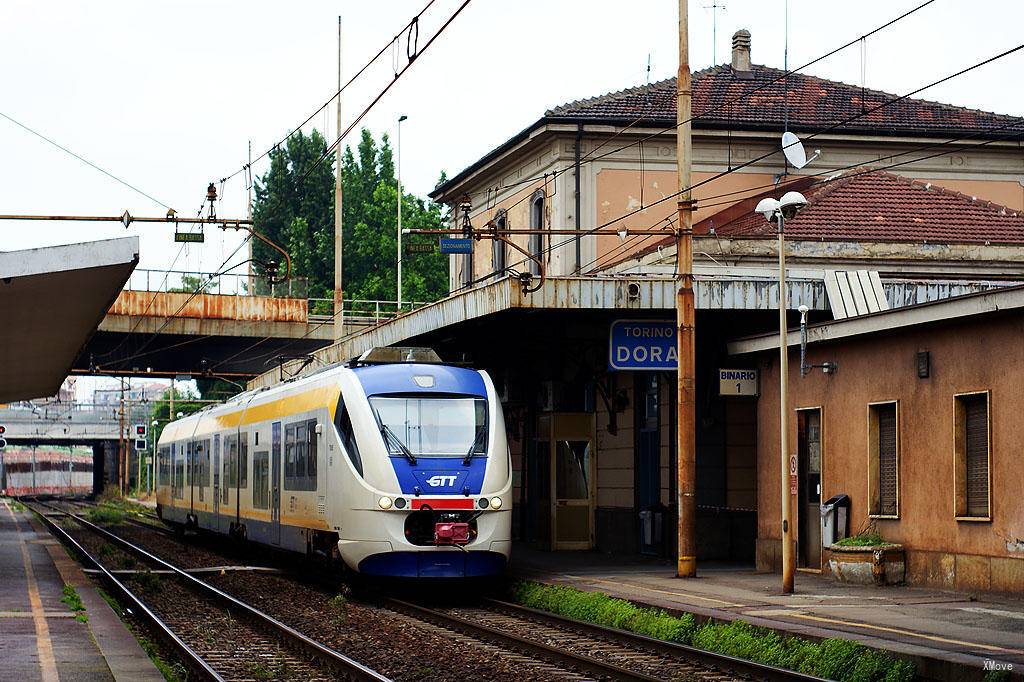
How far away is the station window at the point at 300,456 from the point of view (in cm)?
2041

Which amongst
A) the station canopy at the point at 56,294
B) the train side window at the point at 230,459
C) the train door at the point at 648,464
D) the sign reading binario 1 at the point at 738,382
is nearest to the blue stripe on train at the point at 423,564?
the station canopy at the point at 56,294

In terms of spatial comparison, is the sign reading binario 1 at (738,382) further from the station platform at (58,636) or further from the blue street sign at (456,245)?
the station platform at (58,636)

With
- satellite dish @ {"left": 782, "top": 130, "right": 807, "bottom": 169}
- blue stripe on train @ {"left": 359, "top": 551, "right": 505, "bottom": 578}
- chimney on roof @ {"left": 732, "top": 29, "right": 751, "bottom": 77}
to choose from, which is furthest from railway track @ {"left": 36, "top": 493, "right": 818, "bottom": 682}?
chimney on roof @ {"left": 732, "top": 29, "right": 751, "bottom": 77}

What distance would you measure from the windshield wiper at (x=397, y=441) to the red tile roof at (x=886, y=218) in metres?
11.4

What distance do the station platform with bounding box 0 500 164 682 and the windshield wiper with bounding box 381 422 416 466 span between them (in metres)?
3.87

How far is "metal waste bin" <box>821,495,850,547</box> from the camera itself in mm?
19031

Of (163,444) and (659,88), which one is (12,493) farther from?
(659,88)

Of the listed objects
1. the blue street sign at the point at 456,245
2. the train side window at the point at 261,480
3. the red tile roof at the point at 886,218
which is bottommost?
the train side window at the point at 261,480

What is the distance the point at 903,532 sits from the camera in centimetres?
1777

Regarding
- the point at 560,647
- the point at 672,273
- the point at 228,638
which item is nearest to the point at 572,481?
the point at 672,273

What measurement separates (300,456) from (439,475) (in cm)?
380

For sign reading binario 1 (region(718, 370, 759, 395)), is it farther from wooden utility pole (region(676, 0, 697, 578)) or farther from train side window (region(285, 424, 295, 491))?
train side window (region(285, 424, 295, 491))

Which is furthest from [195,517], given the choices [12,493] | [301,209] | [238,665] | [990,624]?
[12,493]

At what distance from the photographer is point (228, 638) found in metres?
15.4
